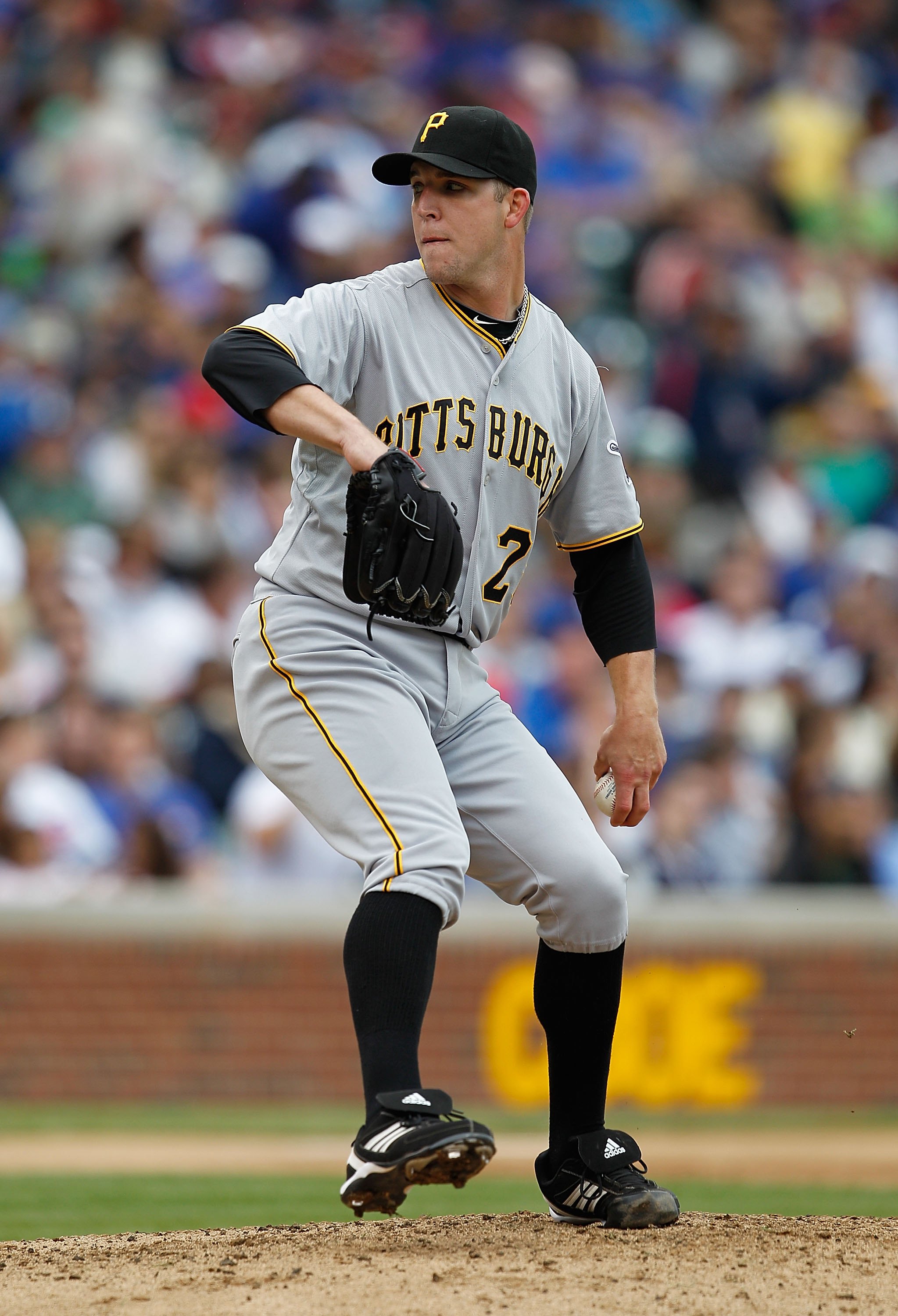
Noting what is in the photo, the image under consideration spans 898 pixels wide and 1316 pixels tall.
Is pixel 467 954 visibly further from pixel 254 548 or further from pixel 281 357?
pixel 281 357

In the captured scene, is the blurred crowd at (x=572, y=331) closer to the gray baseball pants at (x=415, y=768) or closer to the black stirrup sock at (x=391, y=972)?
the gray baseball pants at (x=415, y=768)

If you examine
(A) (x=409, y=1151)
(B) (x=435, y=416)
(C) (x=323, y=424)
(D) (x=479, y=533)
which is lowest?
(A) (x=409, y=1151)

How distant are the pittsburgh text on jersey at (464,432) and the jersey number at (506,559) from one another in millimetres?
108

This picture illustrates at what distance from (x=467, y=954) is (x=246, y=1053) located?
106 cm

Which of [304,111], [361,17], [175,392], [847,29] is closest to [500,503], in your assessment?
[175,392]

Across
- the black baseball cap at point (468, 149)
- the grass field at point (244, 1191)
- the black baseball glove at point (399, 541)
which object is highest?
the black baseball cap at point (468, 149)

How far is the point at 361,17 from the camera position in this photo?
44.0 feet

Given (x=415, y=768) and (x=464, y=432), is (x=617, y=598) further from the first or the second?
(x=415, y=768)

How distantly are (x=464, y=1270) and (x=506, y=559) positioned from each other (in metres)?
1.37

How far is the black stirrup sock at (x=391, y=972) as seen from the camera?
3.29 meters

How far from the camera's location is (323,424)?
3.24 meters

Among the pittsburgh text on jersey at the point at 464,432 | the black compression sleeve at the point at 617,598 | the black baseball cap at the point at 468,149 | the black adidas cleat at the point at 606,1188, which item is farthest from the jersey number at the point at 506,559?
the black adidas cleat at the point at 606,1188

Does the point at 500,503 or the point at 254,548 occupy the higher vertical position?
the point at 254,548

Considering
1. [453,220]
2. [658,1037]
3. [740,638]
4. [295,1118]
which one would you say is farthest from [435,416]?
[740,638]
